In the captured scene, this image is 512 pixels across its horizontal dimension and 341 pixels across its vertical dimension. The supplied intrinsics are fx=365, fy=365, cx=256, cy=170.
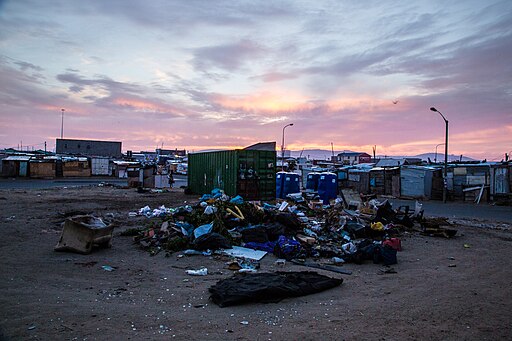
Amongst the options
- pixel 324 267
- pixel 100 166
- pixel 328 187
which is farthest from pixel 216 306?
pixel 100 166

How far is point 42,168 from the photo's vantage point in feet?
139

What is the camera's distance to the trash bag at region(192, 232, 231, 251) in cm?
855

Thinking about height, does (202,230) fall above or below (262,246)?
above

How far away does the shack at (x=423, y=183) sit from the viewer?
Result: 25953 mm

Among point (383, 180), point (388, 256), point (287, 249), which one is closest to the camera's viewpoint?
point (388, 256)

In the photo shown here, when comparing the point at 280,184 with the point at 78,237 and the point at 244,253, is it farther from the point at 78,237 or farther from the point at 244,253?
the point at 78,237

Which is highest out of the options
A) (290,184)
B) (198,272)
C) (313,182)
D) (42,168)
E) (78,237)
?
(42,168)

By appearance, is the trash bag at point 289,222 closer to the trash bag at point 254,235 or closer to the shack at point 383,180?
the trash bag at point 254,235

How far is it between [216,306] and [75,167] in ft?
148

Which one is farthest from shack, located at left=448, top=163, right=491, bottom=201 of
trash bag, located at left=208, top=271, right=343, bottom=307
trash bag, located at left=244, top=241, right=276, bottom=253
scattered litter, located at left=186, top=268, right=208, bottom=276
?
scattered litter, located at left=186, top=268, right=208, bottom=276

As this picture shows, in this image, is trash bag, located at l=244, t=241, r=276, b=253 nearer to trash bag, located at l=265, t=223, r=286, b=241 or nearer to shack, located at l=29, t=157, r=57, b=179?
trash bag, located at l=265, t=223, r=286, b=241

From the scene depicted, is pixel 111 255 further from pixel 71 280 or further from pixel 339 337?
pixel 339 337

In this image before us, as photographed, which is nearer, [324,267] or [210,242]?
[324,267]

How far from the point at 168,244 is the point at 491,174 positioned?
2283 cm
